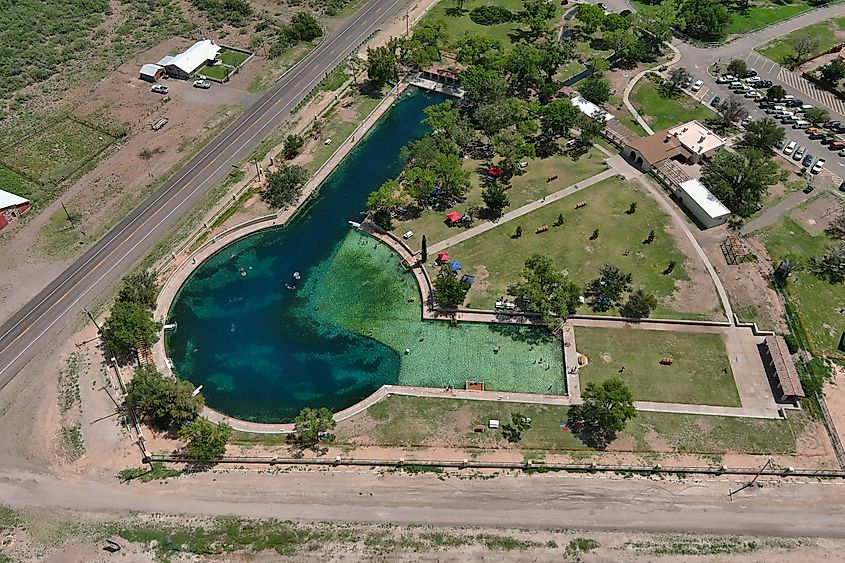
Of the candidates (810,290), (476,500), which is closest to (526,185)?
(810,290)

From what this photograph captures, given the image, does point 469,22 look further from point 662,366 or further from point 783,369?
point 783,369

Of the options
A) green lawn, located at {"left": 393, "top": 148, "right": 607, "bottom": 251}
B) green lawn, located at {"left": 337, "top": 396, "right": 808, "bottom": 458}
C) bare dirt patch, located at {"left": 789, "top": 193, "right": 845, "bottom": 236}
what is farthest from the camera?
green lawn, located at {"left": 393, "top": 148, "right": 607, "bottom": 251}

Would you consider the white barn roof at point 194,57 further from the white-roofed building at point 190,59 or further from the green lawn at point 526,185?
the green lawn at point 526,185

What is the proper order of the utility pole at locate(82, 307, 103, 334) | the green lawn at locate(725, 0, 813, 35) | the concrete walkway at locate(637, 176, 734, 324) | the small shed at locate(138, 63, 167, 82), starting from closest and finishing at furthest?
the utility pole at locate(82, 307, 103, 334), the concrete walkway at locate(637, 176, 734, 324), the small shed at locate(138, 63, 167, 82), the green lawn at locate(725, 0, 813, 35)

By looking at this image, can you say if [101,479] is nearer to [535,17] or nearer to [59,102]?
[59,102]

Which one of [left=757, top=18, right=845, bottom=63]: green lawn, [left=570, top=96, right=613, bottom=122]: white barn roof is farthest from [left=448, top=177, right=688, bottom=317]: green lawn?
[left=757, top=18, right=845, bottom=63]: green lawn

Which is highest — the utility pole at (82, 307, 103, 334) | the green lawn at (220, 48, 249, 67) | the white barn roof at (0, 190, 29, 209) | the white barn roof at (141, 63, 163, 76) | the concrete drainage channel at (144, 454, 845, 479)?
the white barn roof at (141, 63, 163, 76)

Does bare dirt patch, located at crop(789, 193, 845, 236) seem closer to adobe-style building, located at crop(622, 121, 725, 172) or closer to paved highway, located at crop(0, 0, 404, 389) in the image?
adobe-style building, located at crop(622, 121, 725, 172)
